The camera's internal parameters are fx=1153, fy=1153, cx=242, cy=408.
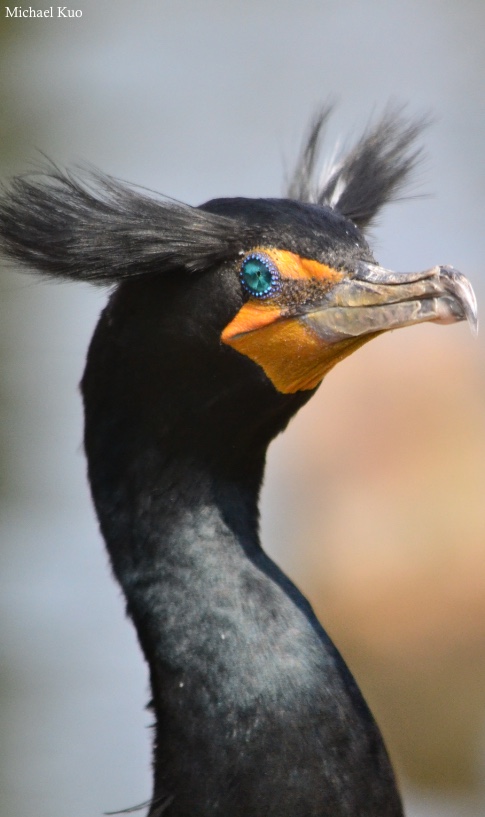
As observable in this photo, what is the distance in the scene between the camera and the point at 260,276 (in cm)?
283

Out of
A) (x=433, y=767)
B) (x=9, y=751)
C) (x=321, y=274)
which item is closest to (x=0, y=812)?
(x=9, y=751)

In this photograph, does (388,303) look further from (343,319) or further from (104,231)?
(104,231)

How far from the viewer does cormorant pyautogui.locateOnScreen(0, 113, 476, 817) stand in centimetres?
268

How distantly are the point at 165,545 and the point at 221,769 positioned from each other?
56 centimetres

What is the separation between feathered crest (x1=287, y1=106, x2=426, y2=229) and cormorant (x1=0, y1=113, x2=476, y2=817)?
50cm

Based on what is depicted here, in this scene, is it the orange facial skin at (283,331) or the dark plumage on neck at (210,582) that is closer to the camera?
the dark plumage on neck at (210,582)

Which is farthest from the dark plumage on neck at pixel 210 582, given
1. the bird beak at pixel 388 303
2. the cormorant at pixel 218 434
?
the bird beak at pixel 388 303

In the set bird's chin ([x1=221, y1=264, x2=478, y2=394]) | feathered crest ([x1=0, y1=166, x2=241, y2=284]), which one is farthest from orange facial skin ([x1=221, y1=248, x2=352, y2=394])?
feathered crest ([x1=0, y1=166, x2=241, y2=284])

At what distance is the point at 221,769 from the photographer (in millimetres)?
2670

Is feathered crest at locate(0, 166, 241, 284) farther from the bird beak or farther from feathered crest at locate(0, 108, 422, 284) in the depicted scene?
the bird beak

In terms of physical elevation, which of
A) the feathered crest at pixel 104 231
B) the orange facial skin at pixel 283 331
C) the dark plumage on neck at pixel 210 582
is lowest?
the dark plumage on neck at pixel 210 582

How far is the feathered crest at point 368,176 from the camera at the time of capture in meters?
3.41

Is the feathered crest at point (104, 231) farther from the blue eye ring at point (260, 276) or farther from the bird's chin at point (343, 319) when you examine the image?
the bird's chin at point (343, 319)

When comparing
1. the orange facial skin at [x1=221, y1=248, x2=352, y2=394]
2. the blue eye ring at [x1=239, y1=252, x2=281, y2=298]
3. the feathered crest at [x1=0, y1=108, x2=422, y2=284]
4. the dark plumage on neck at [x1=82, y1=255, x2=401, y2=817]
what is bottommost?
the dark plumage on neck at [x1=82, y1=255, x2=401, y2=817]
